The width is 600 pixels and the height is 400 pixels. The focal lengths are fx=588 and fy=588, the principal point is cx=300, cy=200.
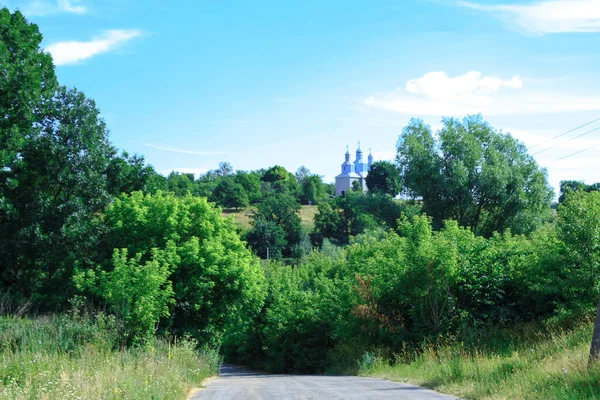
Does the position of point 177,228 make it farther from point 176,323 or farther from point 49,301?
point 49,301

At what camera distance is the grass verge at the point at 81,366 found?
1055cm

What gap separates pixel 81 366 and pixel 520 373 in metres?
9.10

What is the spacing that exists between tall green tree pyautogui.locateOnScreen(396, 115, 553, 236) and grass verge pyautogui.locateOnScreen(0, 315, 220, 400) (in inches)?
1351

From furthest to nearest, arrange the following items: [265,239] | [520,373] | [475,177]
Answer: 1. [265,239]
2. [475,177]
3. [520,373]

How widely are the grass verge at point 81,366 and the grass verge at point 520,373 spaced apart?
19.3ft

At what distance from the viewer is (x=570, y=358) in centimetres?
1179

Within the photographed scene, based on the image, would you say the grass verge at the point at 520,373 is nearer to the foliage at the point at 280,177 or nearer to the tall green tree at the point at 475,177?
the tall green tree at the point at 475,177

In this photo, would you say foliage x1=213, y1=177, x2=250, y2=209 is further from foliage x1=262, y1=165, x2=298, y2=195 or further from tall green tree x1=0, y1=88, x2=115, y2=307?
tall green tree x1=0, y1=88, x2=115, y2=307

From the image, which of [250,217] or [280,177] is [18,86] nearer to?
[250,217]

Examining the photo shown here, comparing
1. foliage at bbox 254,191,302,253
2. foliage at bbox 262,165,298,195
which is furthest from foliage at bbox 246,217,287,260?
foliage at bbox 262,165,298,195

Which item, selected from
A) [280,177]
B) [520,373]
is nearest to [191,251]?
[520,373]

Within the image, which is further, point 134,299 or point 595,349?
point 134,299

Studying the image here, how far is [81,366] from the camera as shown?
1252cm

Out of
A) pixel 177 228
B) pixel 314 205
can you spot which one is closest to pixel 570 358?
pixel 177 228
